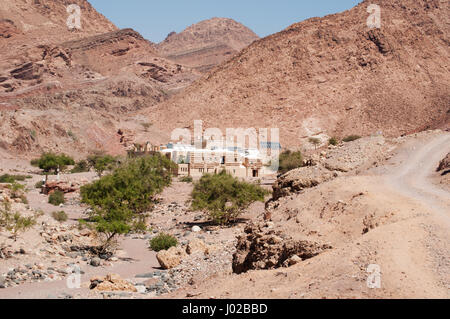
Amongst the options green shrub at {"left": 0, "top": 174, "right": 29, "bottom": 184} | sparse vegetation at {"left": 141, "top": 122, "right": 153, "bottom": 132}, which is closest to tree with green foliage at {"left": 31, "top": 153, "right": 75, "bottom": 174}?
green shrub at {"left": 0, "top": 174, "right": 29, "bottom": 184}

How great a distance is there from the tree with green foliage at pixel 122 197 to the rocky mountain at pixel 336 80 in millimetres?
36365

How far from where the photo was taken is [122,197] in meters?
26.2

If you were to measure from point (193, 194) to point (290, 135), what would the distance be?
4258cm

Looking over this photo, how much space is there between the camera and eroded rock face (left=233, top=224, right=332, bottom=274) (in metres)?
7.89

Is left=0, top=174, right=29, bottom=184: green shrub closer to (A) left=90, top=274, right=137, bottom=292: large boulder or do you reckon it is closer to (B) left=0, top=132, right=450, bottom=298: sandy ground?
(B) left=0, top=132, right=450, bottom=298: sandy ground

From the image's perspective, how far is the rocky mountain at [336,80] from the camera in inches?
2827

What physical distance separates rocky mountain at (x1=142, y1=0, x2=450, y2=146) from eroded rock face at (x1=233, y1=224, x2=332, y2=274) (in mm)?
57700

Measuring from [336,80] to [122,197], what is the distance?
60474mm

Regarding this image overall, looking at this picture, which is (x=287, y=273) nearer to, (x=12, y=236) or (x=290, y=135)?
(x=12, y=236)

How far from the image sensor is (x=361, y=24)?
88.3 metres

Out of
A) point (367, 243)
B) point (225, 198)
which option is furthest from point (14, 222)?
point (367, 243)

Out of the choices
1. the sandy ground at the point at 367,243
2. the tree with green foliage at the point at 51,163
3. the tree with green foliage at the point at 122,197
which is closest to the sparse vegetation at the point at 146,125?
the tree with green foliage at the point at 51,163
